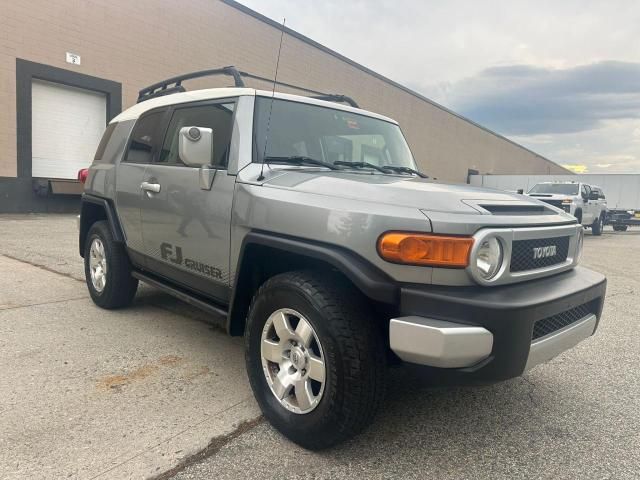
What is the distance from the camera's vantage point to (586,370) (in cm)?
373

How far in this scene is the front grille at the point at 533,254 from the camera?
2395 mm

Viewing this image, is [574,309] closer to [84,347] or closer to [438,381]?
[438,381]

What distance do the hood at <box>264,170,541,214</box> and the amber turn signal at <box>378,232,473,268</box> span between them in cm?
18

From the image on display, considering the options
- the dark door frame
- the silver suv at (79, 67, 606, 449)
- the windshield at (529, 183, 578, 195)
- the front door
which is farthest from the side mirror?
the windshield at (529, 183, 578, 195)

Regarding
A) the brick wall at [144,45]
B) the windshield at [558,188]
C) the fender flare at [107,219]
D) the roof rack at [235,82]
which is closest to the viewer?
the roof rack at [235,82]

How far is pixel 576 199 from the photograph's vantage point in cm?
1503

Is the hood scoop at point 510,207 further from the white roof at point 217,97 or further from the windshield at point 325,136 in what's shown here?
the white roof at point 217,97

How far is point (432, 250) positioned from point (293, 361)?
948 mm

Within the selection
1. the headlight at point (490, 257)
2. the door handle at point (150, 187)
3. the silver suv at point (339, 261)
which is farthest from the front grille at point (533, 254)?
the door handle at point (150, 187)

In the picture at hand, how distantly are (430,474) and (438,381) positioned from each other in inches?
18.1

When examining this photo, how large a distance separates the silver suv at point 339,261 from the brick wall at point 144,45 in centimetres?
1135

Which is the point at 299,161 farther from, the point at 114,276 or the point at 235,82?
the point at 114,276

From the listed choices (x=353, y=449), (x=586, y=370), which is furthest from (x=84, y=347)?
(x=586, y=370)

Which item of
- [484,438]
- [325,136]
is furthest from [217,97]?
[484,438]
